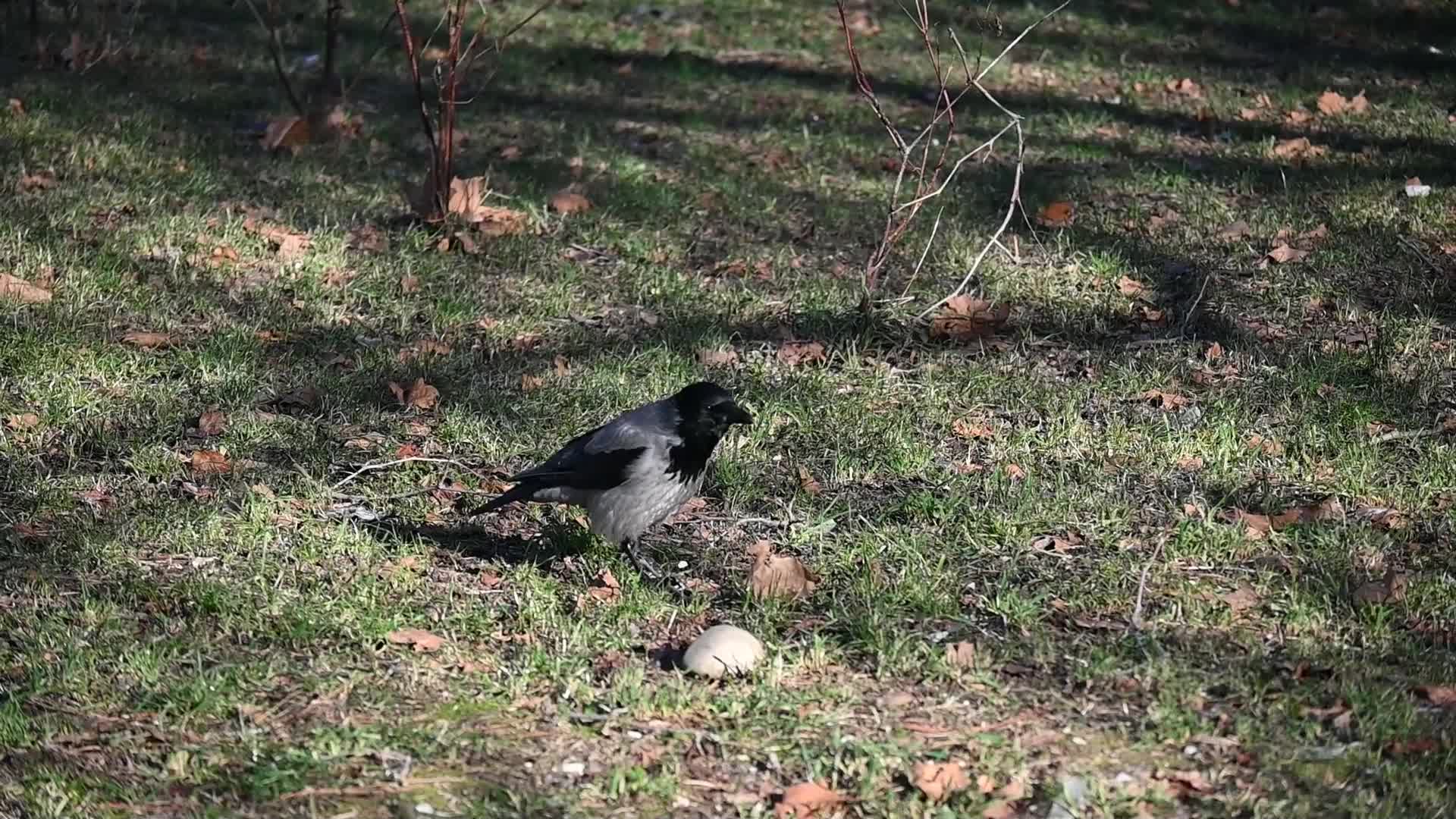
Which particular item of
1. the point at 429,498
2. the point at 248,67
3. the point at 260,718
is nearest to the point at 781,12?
the point at 248,67

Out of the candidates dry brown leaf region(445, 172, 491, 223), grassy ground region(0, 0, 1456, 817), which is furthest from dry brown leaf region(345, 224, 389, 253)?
dry brown leaf region(445, 172, 491, 223)

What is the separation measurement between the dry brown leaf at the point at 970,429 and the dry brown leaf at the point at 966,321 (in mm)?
881

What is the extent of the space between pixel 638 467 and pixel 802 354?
1932 mm

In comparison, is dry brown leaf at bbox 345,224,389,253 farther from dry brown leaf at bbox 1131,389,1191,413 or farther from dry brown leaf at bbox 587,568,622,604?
dry brown leaf at bbox 1131,389,1191,413

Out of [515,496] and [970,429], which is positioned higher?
[515,496]

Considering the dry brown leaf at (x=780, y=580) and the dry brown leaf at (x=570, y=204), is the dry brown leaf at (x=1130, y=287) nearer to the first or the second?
the dry brown leaf at (x=570, y=204)

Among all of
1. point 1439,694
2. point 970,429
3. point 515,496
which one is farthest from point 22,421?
point 1439,694

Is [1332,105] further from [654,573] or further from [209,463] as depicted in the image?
[209,463]

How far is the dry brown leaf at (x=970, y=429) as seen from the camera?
5934 millimetres

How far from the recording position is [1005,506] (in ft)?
17.3

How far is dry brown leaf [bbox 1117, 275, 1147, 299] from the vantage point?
7270 millimetres

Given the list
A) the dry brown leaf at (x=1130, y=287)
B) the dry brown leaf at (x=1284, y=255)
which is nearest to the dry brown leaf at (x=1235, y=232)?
the dry brown leaf at (x=1284, y=255)

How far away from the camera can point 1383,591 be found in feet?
15.0

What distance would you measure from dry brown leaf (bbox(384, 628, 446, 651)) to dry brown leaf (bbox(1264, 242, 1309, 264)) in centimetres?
465
